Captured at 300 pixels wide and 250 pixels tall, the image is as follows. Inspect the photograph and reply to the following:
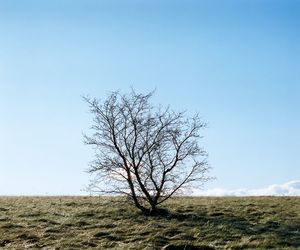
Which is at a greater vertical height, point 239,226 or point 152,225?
point 152,225

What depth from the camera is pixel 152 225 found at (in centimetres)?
2950

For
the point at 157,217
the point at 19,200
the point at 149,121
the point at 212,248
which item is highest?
the point at 149,121

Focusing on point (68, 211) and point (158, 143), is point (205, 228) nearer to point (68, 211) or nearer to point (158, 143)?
point (158, 143)

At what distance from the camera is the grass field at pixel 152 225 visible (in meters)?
25.5

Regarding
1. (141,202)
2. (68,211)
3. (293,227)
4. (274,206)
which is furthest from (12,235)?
(274,206)

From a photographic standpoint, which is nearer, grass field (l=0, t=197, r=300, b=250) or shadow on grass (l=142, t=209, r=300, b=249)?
grass field (l=0, t=197, r=300, b=250)

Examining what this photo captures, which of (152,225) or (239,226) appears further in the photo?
(152,225)

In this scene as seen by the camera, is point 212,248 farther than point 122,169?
No

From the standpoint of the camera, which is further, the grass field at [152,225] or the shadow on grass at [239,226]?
the shadow on grass at [239,226]

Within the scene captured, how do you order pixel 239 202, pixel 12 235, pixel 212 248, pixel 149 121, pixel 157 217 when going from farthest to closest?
pixel 239 202
pixel 149 121
pixel 157 217
pixel 12 235
pixel 212 248

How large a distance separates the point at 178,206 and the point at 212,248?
12.8 meters

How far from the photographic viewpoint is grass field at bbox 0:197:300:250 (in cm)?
2552

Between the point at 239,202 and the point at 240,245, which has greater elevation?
the point at 239,202

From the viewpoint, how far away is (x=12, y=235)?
2800 centimetres
